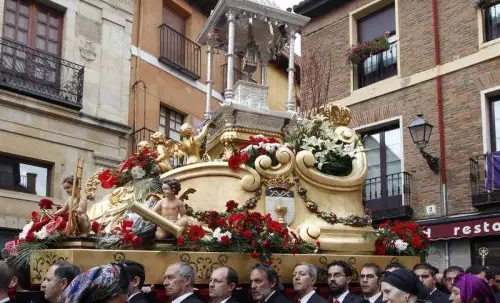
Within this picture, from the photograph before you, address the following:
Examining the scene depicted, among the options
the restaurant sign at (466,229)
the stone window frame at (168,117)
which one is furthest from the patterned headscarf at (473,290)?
the stone window frame at (168,117)

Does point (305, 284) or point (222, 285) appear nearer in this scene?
point (222, 285)

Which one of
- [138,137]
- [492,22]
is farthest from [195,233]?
[138,137]

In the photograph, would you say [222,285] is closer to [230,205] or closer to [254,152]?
[230,205]

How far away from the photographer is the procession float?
6258 mm

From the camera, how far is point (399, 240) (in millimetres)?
7938

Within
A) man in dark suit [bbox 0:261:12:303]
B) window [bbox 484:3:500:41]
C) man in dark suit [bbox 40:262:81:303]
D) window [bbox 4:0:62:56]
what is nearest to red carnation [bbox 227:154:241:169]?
man in dark suit [bbox 40:262:81:303]

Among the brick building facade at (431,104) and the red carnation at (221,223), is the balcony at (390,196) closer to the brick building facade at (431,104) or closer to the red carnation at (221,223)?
the brick building facade at (431,104)

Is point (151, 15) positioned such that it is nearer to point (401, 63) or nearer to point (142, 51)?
point (142, 51)

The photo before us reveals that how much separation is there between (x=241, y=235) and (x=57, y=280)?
1986 millimetres

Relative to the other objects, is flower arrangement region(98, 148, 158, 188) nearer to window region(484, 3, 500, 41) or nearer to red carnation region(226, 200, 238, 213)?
red carnation region(226, 200, 238, 213)

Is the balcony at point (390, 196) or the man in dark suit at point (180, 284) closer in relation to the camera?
the man in dark suit at point (180, 284)

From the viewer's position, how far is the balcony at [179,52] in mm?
19891

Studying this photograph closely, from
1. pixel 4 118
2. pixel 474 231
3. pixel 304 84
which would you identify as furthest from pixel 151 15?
pixel 474 231

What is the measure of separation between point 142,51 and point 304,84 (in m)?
4.78
